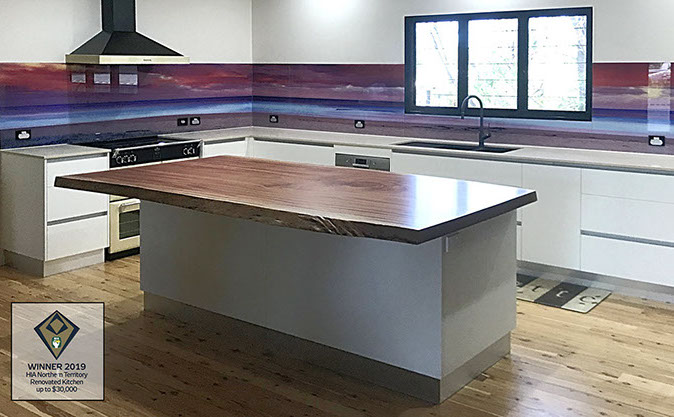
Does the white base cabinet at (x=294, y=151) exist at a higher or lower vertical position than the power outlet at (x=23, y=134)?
lower

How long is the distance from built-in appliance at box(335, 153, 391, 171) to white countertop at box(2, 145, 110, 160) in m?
1.89

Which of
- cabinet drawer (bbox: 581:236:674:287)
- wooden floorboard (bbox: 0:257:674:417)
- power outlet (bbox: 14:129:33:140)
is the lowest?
wooden floorboard (bbox: 0:257:674:417)

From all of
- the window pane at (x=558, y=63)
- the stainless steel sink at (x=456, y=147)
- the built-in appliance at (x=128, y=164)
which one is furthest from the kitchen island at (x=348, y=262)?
the window pane at (x=558, y=63)

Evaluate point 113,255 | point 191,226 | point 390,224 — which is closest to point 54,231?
point 113,255

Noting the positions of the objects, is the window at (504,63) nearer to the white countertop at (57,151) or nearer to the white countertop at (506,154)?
the white countertop at (506,154)

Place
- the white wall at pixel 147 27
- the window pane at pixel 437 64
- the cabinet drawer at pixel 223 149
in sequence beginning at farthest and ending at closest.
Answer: the cabinet drawer at pixel 223 149 → the window pane at pixel 437 64 → the white wall at pixel 147 27

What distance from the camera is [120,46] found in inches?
243

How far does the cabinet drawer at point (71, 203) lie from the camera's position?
18.2 ft

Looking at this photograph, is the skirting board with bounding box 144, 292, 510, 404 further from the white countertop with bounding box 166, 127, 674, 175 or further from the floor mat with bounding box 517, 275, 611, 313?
the white countertop with bounding box 166, 127, 674, 175

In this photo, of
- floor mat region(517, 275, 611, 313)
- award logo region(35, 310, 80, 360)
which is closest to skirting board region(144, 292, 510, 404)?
award logo region(35, 310, 80, 360)

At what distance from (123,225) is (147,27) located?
1849mm

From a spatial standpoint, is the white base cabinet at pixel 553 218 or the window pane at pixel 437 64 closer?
the white base cabinet at pixel 553 218

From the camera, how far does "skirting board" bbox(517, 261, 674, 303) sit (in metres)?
4.99

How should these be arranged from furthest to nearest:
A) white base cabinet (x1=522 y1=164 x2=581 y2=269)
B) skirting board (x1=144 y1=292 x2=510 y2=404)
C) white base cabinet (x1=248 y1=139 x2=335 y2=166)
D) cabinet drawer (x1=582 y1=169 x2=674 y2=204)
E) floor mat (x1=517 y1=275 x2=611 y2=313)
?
white base cabinet (x1=248 y1=139 x2=335 y2=166)
white base cabinet (x1=522 y1=164 x2=581 y2=269)
floor mat (x1=517 y1=275 x2=611 y2=313)
cabinet drawer (x1=582 y1=169 x2=674 y2=204)
skirting board (x1=144 y1=292 x2=510 y2=404)
